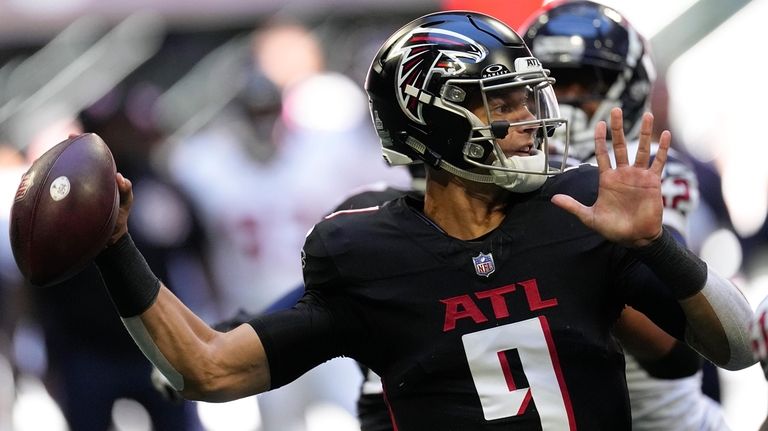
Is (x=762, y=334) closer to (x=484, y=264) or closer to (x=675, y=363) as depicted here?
(x=484, y=264)

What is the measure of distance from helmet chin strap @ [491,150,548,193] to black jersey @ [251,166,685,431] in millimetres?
50

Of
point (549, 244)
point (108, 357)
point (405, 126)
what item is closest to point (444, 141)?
point (405, 126)

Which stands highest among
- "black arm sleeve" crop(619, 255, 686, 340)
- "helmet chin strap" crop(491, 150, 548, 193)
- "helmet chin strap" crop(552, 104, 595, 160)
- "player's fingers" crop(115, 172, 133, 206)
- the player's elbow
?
"player's fingers" crop(115, 172, 133, 206)

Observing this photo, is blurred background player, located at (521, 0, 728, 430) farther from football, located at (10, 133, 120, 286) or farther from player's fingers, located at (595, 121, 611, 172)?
football, located at (10, 133, 120, 286)

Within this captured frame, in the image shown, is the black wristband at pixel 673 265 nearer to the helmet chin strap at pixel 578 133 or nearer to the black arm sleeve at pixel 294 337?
the black arm sleeve at pixel 294 337

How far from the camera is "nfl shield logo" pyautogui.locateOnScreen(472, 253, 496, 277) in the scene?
3.05 meters

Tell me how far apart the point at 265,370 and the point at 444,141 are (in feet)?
2.19

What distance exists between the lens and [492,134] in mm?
3107

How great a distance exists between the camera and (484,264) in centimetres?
306

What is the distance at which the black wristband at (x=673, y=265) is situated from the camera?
287 centimetres

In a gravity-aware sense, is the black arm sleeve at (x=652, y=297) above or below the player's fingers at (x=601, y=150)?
below

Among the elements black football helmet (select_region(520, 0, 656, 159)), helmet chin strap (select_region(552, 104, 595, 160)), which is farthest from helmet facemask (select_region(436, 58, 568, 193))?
black football helmet (select_region(520, 0, 656, 159))

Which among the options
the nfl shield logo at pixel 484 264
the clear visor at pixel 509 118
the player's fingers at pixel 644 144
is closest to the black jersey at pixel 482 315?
the nfl shield logo at pixel 484 264

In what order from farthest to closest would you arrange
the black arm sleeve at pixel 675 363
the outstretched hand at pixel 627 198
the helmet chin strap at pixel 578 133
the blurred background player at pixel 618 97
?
the helmet chin strap at pixel 578 133 → the blurred background player at pixel 618 97 → the black arm sleeve at pixel 675 363 → the outstretched hand at pixel 627 198
